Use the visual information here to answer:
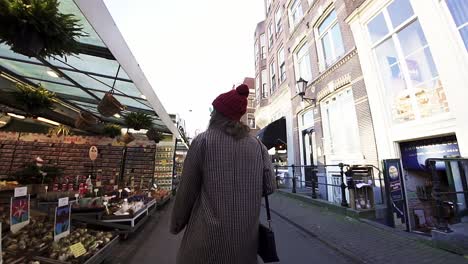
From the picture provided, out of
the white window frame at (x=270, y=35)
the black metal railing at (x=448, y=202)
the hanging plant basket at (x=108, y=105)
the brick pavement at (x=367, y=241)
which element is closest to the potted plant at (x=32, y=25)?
the hanging plant basket at (x=108, y=105)

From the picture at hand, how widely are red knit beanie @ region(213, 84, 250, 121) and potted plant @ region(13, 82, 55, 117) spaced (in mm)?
3684

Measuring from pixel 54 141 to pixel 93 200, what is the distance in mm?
5801

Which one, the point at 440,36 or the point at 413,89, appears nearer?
the point at 440,36

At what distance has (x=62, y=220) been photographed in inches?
109

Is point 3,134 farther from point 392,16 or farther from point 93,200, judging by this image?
point 392,16

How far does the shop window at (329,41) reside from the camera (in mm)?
7797

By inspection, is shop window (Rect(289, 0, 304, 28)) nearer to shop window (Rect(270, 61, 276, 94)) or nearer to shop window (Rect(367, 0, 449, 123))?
shop window (Rect(270, 61, 276, 94))

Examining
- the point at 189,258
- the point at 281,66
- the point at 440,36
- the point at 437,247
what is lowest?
the point at 437,247

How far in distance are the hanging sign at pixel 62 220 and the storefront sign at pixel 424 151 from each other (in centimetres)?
665

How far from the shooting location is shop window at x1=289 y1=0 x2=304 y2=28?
10562 mm

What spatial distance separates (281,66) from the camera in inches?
524

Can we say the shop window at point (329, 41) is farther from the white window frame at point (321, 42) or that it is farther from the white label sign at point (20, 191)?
the white label sign at point (20, 191)

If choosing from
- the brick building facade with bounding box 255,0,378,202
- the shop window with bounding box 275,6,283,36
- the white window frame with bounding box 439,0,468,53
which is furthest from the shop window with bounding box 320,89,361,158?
the shop window with bounding box 275,6,283,36

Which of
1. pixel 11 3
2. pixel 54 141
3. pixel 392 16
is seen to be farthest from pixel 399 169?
pixel 54 141
